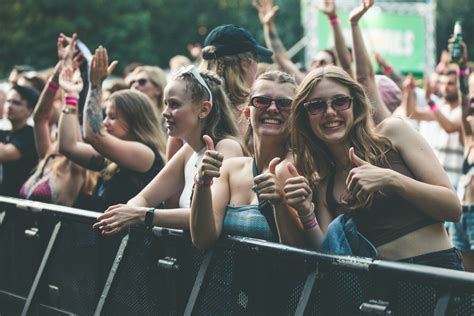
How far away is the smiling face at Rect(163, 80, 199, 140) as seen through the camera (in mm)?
5020

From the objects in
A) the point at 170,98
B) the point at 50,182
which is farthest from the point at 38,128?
the point at 170,98

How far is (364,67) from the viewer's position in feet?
19.7

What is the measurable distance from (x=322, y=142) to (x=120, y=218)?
3.94 feet

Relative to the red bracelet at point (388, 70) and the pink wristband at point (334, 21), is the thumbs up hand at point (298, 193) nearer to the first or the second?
the pink wristband at point (334, 21)

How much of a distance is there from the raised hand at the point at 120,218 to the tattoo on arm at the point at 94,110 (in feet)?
4.27

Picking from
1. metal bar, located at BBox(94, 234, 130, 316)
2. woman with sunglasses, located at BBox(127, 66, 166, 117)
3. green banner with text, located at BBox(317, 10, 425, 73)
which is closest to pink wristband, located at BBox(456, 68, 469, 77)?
woman with sunglasses, located at BBox(127, 66, 166, 117)

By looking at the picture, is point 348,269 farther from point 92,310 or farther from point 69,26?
point 69,26

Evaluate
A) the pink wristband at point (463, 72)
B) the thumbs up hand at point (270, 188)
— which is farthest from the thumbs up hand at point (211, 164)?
the pink wristband at point (463, 72)

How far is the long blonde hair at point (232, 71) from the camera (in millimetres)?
5680

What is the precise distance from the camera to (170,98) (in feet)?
16.6

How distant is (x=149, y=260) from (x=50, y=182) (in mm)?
2399

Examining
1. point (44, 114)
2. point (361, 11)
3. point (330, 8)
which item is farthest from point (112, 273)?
point (330, 8)

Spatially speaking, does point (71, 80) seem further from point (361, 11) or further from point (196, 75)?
point (361, 11)

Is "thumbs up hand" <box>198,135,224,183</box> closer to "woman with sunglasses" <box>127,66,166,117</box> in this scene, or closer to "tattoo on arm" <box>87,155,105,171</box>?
"tattoo on arm" <box>87,155,105,171</box>
